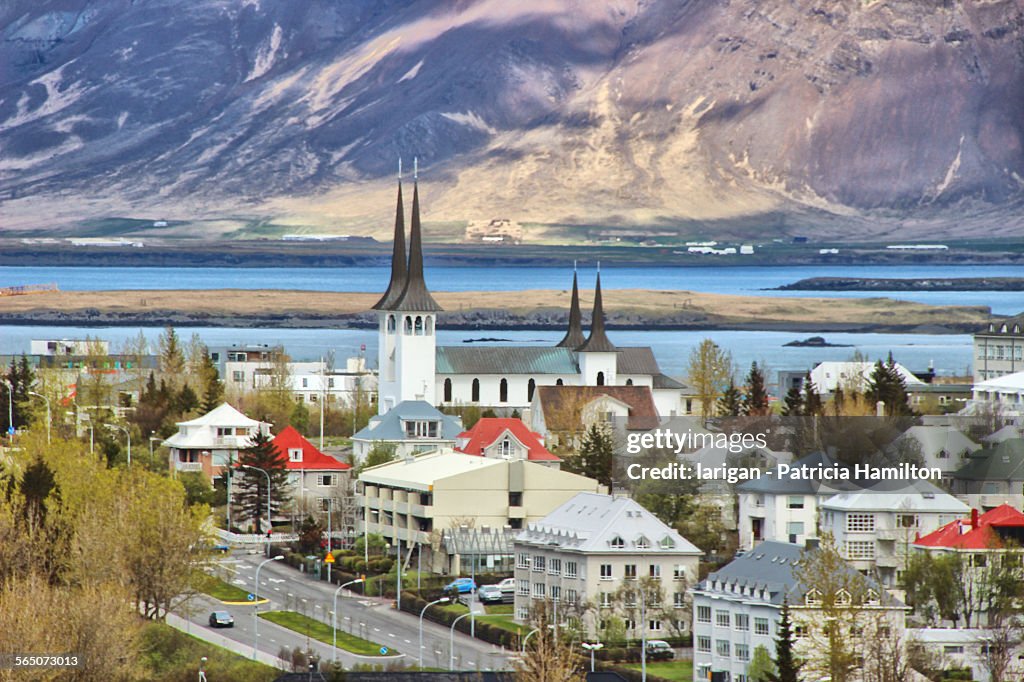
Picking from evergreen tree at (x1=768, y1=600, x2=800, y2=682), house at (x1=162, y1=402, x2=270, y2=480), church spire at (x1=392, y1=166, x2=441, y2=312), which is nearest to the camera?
evergreen tree at (x1=768, y1=600, x2=800, y2=682)

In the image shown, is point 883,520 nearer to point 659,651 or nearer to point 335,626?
point 659,651

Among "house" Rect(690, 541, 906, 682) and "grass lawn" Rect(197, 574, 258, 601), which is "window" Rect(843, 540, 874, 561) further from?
"grass lawn" Rect(197, 574, 258, 601)

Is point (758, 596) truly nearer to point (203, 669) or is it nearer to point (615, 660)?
point (615, 660)

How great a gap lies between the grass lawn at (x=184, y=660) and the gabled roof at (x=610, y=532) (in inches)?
428

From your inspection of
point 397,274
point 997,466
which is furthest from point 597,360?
point 997,466

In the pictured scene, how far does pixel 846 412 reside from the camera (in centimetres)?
9062

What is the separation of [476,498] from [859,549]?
46.8 feet

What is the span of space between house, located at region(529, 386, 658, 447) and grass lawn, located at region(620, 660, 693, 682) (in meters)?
45.2

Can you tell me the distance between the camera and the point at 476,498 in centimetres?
6994

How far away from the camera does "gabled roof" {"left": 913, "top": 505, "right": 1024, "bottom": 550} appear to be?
54906 mm

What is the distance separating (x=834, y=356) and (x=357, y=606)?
13154cm

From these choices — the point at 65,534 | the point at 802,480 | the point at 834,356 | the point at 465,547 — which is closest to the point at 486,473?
the point at 465,547

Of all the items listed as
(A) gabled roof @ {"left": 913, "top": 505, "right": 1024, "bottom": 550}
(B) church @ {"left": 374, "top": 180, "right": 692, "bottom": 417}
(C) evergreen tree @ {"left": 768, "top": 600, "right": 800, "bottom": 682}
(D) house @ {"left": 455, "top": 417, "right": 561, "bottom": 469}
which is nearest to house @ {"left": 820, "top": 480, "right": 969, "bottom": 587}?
(A) gabled roof @ {"left": 913, "top": 505, "right": 1024, "bottom": 550}

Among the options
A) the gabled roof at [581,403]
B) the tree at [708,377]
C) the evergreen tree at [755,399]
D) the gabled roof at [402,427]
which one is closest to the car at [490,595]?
the gabled roof at [402,427]
